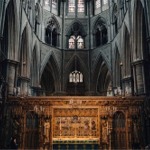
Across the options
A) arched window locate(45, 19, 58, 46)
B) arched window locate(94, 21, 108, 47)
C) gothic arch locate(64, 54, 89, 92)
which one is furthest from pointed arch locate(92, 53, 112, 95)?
arched window locate(45, 19, 58, 46)

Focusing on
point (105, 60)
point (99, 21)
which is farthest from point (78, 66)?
point (99, 21)

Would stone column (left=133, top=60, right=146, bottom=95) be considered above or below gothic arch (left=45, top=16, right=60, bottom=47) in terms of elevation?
below

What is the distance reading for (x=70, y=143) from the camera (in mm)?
15875

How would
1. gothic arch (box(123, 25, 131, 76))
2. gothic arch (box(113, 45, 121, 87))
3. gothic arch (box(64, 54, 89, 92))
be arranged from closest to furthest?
1. gothic arch (box(123, 25, 131, 76))
2. gothic arch (box(113, 45, 121, 87))
3. gothic arch (box(64, 54, 89, 92))

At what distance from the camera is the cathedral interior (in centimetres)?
1600

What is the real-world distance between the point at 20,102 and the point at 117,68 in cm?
1629

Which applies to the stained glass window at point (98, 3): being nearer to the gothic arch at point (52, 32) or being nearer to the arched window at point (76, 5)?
the arched window at point (76, 5)

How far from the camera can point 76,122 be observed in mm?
16672

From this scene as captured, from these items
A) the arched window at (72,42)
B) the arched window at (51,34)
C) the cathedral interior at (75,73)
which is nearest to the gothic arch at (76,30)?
the cathedral interior at (75,73)

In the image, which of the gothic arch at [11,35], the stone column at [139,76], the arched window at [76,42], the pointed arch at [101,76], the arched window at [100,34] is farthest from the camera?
the arched window at [76,42]

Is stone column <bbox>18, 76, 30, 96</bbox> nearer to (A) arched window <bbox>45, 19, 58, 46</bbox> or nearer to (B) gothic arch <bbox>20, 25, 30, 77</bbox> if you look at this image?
(B) gothic arch <bbox>20, 25, 30, 77</bbox>

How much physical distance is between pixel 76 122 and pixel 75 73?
20.0 metres

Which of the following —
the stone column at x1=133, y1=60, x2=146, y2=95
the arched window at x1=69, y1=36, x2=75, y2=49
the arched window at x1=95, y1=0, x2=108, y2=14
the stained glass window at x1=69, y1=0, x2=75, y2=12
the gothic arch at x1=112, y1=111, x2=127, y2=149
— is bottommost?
the gothic arch at x1=112, y1=111, x2=127, y2=149

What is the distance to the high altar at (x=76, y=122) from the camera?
15891 mm
